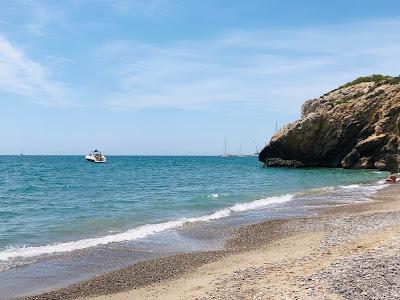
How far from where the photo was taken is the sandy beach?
9383mm

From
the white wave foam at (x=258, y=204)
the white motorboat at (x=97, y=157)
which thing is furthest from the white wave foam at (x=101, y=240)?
the white motorboat at (x=97, y=157)

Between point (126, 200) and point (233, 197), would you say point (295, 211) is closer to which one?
point (233, 197)

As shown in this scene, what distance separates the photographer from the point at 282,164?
283ft

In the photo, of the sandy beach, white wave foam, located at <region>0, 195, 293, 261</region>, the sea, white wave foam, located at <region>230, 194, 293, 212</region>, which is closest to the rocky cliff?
the sea

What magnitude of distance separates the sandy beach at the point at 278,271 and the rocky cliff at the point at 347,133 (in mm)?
55162

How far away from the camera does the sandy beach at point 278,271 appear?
938 centimetres

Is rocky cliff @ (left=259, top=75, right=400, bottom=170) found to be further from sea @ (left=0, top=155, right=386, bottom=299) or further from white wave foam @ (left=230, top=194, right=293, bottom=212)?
white wave foam @ (left=230, top=194, right=293, bottom=212)

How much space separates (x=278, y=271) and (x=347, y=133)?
68.4 metres

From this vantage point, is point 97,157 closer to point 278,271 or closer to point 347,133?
point 347,133

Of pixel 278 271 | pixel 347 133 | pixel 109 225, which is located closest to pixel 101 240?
pixel 109 225

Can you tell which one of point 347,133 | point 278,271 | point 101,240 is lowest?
point 101,240

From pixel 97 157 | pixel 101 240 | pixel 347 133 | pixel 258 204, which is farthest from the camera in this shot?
pixel 97 157

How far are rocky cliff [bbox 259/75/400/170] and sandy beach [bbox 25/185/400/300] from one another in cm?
5516

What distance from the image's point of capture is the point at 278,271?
37.1 feet
